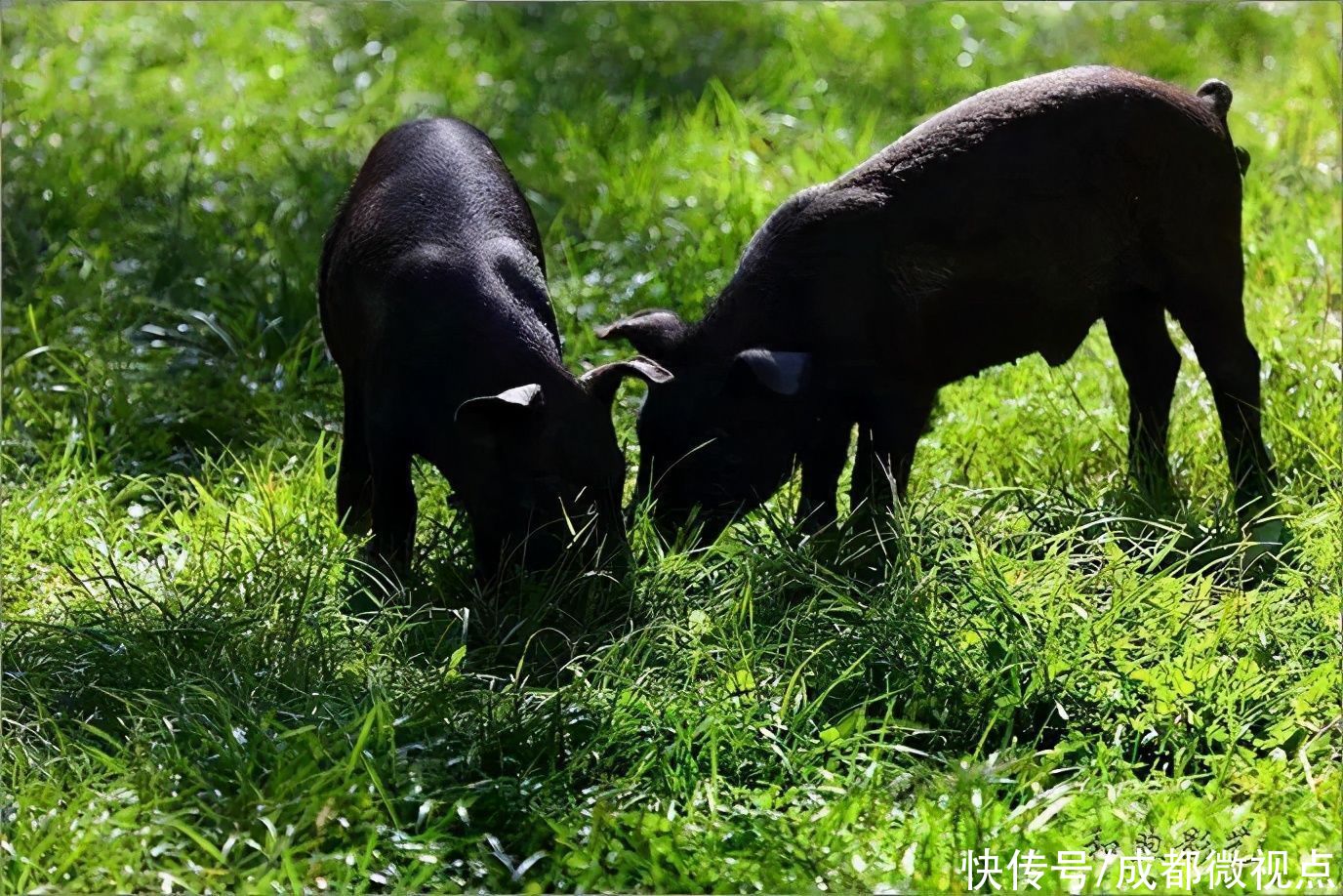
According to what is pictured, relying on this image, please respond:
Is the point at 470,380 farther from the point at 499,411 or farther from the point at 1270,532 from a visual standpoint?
the point at 1270,532

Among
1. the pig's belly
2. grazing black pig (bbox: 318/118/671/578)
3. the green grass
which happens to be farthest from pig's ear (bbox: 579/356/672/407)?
the pig's belly

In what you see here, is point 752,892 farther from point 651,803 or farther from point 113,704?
point 113,704

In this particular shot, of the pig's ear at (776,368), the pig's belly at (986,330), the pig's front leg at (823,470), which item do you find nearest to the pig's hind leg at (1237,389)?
the pig's belly at (986,330)

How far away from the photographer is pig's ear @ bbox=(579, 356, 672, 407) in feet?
18.8

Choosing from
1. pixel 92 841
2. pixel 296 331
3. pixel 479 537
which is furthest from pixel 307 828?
pixel 296 331

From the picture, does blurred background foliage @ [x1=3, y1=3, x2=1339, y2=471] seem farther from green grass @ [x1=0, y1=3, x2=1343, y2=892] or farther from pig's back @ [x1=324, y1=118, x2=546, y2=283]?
pig's back @ [x1=324, y1=118, x2=546, y2=283]

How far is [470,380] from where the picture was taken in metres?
5.69

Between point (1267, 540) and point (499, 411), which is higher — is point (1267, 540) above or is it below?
below

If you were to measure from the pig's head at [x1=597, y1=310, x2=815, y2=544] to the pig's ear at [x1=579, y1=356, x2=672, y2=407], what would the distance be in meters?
0.20

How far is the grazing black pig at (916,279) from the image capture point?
20.2 feet

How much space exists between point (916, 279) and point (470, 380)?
171 cm

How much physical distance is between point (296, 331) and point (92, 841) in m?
4.07

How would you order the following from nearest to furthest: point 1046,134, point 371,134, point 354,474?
point 1046,134
point 354,474
point 371,134

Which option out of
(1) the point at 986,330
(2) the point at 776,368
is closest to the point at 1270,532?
(1) the point at 986,330
